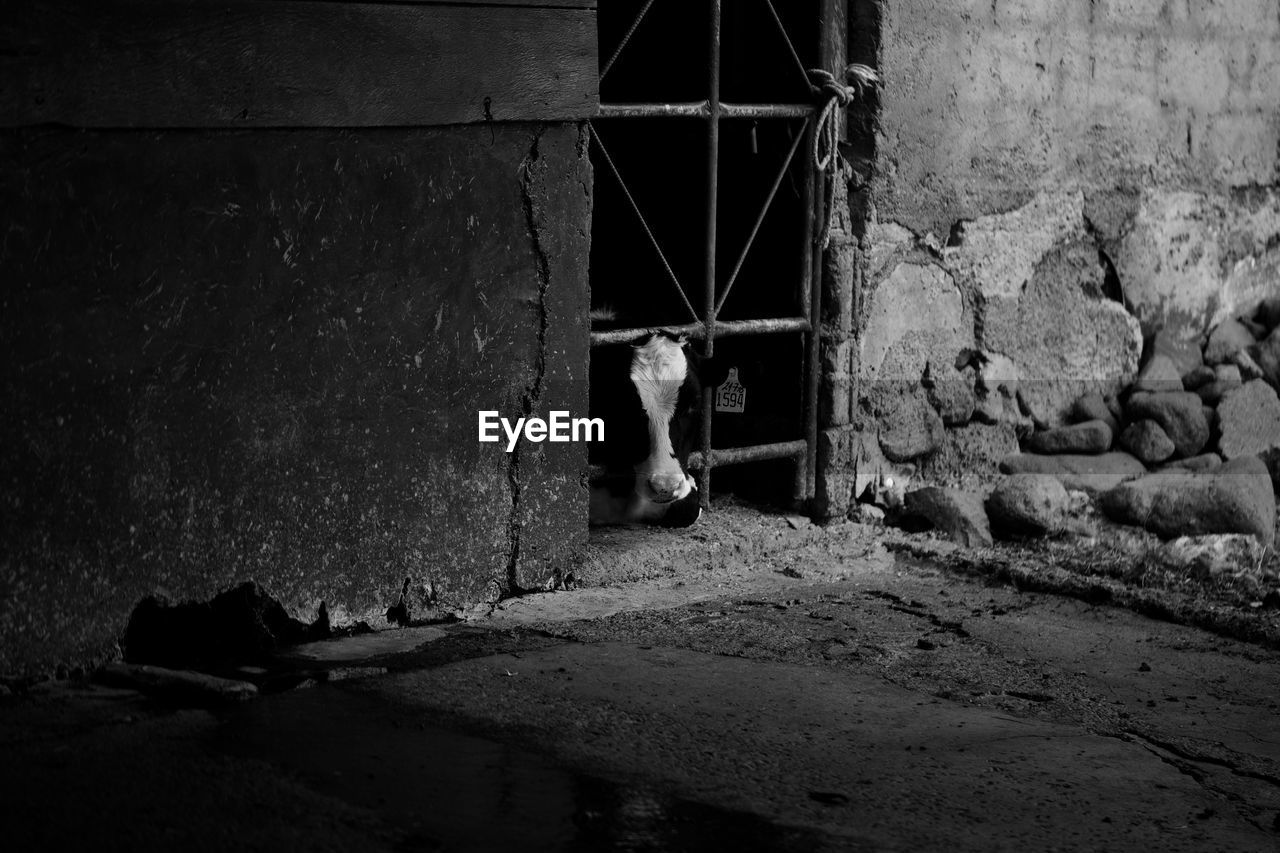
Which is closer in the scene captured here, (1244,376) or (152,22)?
(152,22)

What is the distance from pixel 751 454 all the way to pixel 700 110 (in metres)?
1.17

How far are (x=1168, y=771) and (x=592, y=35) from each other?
2.51 meters

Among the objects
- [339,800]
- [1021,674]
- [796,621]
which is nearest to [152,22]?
[339,800]

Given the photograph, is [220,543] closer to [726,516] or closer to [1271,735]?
[726,516]

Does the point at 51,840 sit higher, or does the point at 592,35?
the point at 592,35

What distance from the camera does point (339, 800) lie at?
312 cm

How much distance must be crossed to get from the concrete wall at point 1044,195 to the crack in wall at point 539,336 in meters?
1.25

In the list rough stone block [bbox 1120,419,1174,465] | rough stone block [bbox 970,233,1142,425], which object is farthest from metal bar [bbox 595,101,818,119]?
rough stone block [bbox 1120,419,1174,465]

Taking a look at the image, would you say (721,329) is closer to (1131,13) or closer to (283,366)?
(283,366)

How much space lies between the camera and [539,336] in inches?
179

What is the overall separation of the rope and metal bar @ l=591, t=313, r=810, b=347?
0.29 meters

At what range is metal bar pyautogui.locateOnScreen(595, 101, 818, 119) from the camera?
468 centimetres

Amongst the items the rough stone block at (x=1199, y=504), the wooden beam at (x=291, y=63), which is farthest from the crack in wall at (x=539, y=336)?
the rough stone block at (x=1199, y=504)

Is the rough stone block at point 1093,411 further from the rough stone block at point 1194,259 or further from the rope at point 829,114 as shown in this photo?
the rope at point 829,114
